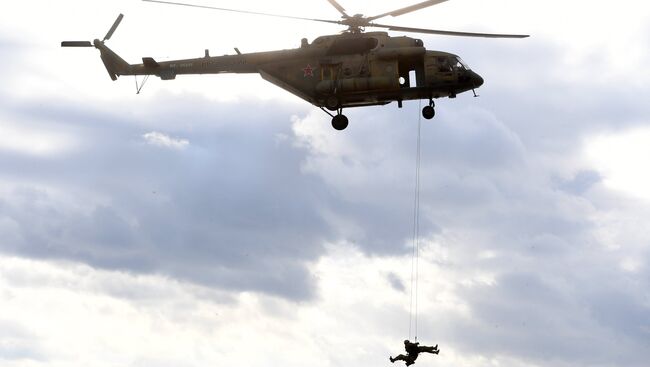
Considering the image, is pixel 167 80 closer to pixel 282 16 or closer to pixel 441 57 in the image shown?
pixel 282 16

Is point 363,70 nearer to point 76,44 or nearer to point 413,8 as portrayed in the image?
point 413,8

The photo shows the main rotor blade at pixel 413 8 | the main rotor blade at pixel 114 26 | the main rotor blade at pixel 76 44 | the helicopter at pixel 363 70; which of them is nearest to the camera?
the main rotor blade at pixel 413 8

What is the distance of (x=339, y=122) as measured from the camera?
171ft

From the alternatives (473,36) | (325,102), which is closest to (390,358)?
(325,102)

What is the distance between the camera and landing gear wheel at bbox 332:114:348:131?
52156 millimetres

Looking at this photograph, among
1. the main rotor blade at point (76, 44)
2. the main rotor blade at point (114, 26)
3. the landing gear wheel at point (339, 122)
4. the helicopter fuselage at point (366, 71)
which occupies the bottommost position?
the landing gear wheel at point (339, 122)

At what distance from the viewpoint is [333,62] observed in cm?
5200

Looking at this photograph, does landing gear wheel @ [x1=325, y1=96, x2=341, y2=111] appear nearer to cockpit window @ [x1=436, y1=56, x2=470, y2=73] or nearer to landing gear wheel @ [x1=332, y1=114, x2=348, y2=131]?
landing gear wheel @ [x1=332, y1=114, x2=348, y2=131]

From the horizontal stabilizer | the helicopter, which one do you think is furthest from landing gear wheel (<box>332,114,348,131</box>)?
the horizontal stabilizer

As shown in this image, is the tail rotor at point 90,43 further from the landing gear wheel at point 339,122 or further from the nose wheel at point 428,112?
the nose wheel at point 428,112

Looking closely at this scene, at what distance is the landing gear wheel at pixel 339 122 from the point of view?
5216cm

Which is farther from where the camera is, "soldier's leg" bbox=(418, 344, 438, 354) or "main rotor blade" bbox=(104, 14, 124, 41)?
"main rotor blade" bbox=(104, 14, 124, 41)

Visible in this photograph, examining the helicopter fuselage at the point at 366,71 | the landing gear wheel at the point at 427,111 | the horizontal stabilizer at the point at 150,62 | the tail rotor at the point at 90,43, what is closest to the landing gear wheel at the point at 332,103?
the helicopter fuselage at the point at 366,71

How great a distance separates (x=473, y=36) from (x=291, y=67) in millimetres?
9433
